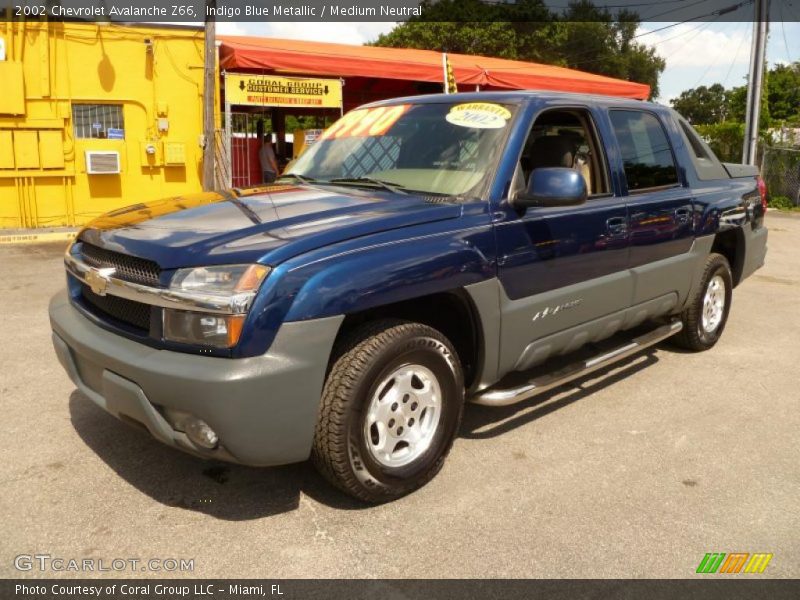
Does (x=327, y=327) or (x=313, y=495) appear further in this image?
(x=313, y=495)

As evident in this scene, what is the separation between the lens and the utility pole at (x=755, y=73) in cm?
1730

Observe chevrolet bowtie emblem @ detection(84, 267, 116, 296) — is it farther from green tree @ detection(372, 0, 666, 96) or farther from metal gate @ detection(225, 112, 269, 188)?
green tree @ detection(372, 0, 666, 96)

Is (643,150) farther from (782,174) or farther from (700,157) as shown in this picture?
(782,174)

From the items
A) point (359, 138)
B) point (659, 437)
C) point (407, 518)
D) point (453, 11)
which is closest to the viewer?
point (407, 518)

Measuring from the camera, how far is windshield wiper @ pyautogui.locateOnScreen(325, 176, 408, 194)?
3.54 m

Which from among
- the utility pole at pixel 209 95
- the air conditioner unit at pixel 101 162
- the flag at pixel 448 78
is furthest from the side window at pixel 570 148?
the air conditioner unit at pixel 101 162

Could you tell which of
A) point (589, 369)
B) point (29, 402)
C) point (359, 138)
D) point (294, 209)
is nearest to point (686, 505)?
point (589, 369)

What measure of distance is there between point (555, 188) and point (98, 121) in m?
11.2

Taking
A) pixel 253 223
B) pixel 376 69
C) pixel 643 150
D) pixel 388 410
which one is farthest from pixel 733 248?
pixel 376 69

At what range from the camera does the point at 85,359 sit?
3014 mm

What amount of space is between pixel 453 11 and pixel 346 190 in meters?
42.2

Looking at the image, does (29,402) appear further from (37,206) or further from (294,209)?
(37,206)

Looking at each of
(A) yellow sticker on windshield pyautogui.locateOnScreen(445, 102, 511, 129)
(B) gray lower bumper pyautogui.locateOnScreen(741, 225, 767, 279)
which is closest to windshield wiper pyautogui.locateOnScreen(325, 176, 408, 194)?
(A) yellow sticker on windshield pyautogui.locateOnScreen(445, 102, 511, 129)

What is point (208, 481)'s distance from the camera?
3.23 meters
